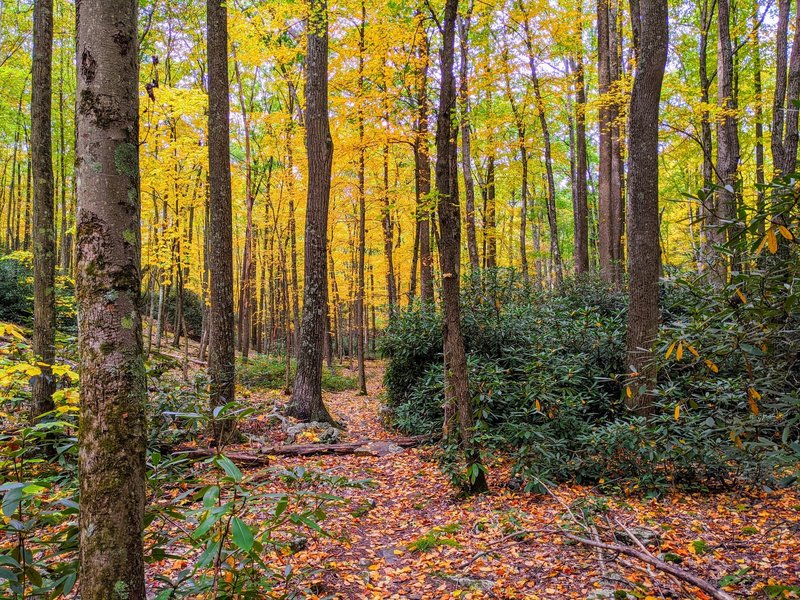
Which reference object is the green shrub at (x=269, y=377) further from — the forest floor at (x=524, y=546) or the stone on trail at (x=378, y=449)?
the forest floor at (x=524, y=546)

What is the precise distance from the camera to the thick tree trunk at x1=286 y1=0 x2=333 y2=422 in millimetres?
7902

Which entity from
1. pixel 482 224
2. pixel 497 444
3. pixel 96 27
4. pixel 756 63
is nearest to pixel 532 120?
pixel 482 224

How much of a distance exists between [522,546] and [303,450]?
3.51 metres

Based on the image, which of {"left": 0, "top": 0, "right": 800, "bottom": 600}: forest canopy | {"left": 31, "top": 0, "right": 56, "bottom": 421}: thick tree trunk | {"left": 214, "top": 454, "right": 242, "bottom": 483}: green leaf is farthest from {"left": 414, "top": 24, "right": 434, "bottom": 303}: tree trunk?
{"left": 214, "top": 454, "right": 242, "bottom": 483}: green leaf

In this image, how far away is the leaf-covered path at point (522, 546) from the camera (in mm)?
2998

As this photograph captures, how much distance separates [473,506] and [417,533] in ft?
2.42

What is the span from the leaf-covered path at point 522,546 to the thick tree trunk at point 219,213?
8.66 feet

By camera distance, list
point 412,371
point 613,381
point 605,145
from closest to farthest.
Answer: point 613,381
point 412,371
point 605,145

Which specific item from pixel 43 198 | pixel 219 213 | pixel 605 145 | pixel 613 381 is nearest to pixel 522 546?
pixel 613 381

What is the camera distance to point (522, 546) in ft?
12.0

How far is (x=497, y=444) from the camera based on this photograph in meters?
6.03

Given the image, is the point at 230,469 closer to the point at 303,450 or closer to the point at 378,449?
the point at 303,450

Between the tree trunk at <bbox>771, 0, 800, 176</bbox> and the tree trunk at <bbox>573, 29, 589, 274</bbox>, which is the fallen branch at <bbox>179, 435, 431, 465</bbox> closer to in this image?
the tree trunk at <bbox>771, 0, 800, 176</bbox>

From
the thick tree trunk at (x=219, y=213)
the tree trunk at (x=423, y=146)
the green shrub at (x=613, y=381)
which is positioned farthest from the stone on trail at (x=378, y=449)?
the tree trunk at (x=423, y=146)
